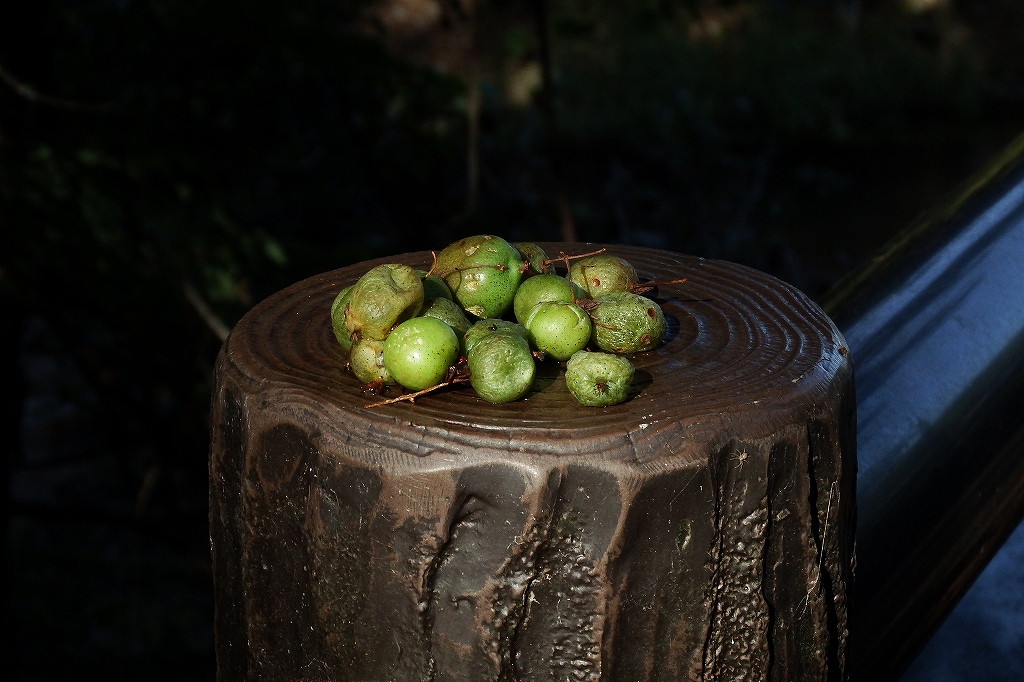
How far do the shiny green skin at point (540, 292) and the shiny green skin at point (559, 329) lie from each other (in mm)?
43

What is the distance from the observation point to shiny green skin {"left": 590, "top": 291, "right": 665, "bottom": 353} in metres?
1.39

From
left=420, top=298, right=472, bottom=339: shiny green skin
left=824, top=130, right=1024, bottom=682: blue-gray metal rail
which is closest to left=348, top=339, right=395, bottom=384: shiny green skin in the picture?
left=420, top=298, right=472, bottom=339: shiny green skin

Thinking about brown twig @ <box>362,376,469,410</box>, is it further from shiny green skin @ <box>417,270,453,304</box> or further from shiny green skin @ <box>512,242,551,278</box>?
shiny green skin @ <box>512,242,551,278</box>

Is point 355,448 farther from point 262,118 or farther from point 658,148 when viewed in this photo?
point 658,148

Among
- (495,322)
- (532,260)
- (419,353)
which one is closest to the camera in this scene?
(419,353)

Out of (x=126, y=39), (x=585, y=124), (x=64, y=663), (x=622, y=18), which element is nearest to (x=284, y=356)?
(x=126, y=39)

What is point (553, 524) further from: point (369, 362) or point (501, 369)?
point (369, 362)

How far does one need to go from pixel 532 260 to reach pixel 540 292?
152 millimetres

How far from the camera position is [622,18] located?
902cm

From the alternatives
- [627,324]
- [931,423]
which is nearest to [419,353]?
[627,324]

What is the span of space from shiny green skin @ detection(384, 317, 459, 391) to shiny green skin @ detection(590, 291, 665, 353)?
0.22 metres

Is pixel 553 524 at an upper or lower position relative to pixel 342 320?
lower

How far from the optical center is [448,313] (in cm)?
142

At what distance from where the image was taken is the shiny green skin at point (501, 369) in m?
1.22
